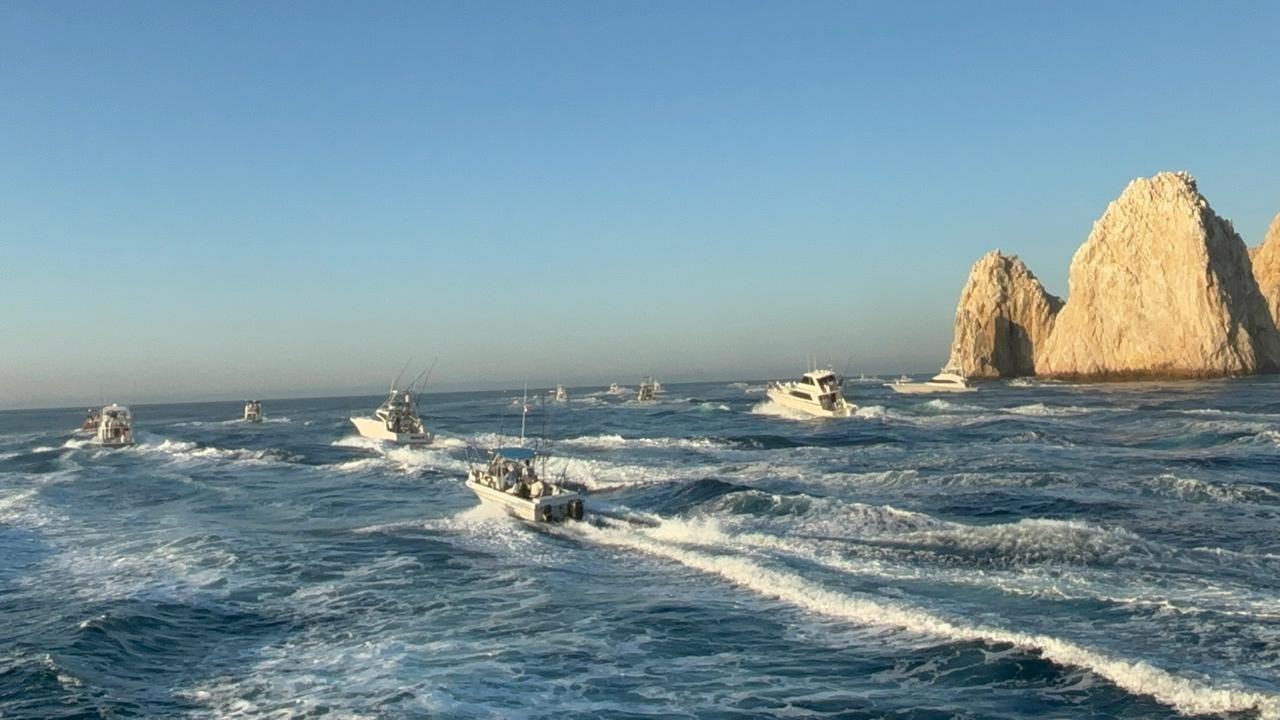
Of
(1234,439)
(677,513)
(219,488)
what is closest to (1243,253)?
(1234,439)

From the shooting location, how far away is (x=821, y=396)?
260 feet

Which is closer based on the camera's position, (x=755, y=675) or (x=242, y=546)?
(x=755, y=675)

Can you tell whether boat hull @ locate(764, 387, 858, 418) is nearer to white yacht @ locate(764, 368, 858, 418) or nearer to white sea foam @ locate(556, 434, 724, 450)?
white yacht @ locate(764, 368, 858, 418)

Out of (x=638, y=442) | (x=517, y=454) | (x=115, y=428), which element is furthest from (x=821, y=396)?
(x=115, y=428)

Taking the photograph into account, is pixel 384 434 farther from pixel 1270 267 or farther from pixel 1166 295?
pixel 1270 267

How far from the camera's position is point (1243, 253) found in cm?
11794

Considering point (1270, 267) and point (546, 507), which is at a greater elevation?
point (1270, 267)

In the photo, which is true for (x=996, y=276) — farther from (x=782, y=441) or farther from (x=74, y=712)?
(x=74, y=712)

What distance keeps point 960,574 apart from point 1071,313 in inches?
4874

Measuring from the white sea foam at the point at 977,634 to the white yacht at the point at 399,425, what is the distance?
40.8 metres

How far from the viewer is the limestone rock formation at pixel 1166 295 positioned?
10931cm

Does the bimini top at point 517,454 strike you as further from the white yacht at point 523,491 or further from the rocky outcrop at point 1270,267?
the rocky outcrop at point 1270,267

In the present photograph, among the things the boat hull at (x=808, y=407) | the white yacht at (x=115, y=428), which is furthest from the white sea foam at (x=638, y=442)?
the white yacht at (x=115, y=428)

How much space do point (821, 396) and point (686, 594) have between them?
200 ft
